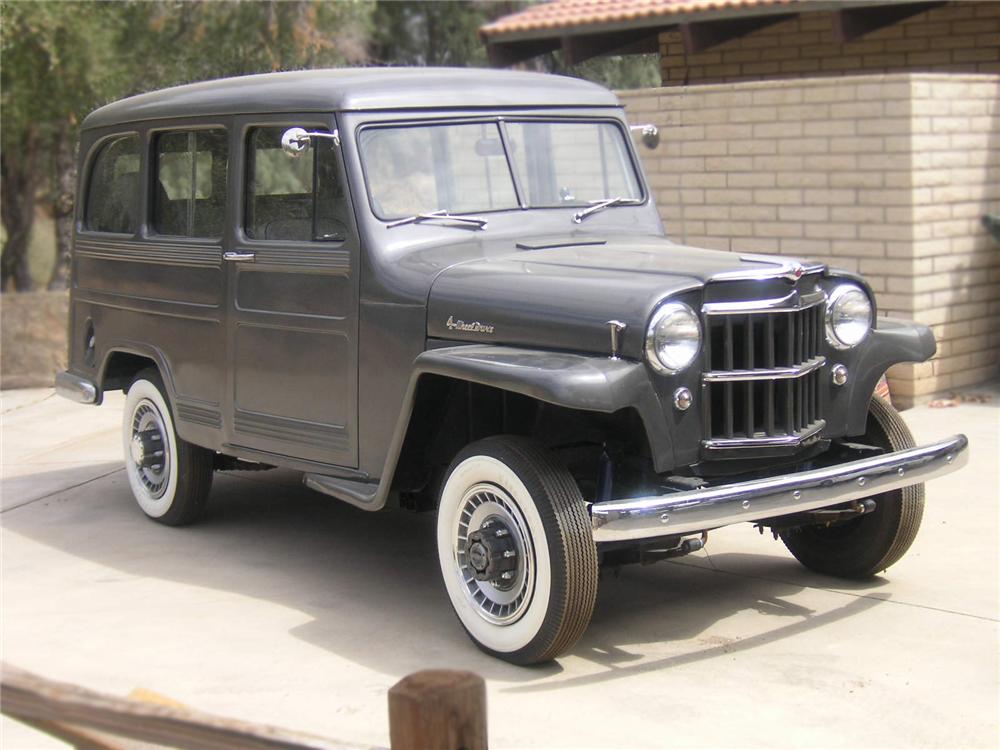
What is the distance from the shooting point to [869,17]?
12250 millimetres

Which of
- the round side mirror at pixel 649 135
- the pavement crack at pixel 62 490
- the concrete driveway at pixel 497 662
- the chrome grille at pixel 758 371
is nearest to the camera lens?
the concrete driveway at pixel 497 662

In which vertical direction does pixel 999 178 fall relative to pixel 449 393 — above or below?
above

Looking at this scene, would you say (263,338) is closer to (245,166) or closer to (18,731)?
(245,166)

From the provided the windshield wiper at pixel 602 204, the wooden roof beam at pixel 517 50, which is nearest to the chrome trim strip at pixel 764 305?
the windshield wiper at pixel 602 204

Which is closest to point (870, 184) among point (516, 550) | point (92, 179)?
point (92, 179)

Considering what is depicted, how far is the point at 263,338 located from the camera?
6047mm

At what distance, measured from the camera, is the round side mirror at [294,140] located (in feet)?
18.1

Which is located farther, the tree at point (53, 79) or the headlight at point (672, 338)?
the tree at point (53, 79)

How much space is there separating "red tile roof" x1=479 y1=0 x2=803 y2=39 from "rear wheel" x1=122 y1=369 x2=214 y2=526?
6.99 meters

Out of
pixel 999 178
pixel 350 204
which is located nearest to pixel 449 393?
pixel 350 204

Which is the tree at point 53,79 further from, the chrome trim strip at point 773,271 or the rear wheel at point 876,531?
the chrome trim strip at point 773,271

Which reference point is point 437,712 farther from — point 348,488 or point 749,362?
point 348,488

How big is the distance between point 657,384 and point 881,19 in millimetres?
8700

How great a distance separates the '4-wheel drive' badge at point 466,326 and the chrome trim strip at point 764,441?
0.88 m
